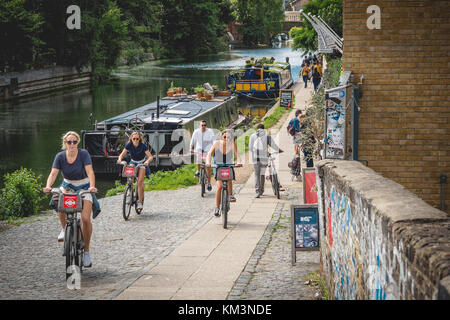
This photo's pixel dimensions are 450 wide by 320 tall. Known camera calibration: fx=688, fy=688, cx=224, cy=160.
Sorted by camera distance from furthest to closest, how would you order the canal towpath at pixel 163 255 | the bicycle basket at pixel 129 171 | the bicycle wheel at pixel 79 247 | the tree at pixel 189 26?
the tree at pixel 189 26 → the bicycle basket at pixel 129 171 → the bicycle wheel at pixel 79 247 → the canal towpath at pixel 163 255

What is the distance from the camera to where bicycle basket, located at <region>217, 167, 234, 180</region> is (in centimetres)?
1099

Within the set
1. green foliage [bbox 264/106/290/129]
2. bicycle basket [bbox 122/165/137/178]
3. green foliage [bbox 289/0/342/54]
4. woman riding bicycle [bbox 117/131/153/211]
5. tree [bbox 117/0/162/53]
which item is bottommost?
green foliage [bbox 264/106/290/129]

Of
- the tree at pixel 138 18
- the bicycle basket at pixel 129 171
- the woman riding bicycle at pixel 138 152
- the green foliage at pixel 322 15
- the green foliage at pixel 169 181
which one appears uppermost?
the tree at pixel 138 18

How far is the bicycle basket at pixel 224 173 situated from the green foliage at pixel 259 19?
10566cm

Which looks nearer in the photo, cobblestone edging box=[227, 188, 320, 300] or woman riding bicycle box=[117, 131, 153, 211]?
cobblestone edging box=[227, 188, 320, 300]

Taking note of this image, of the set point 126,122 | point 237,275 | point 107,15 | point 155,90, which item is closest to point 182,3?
point 107,15

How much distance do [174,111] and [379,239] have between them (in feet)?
74.4

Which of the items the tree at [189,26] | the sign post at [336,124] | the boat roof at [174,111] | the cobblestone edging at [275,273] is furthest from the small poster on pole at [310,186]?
the tree at [189,26]

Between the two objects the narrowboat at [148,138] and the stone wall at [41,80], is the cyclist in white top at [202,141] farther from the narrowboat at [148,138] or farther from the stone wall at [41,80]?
the stone wall at [41,80]

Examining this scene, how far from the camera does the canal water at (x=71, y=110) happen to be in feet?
91.4

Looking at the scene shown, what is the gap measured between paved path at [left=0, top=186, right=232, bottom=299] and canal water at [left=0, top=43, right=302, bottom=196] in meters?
8.71

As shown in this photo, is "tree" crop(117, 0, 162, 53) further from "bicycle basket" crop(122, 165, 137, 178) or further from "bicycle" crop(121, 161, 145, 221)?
"bicycle basket" crop(122, 165, 137, 178)

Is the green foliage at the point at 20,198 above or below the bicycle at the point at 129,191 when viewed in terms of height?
below

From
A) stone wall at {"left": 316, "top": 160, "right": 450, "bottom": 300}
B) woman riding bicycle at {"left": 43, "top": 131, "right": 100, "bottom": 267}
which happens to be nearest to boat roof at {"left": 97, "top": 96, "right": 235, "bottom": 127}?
woman riding bicycle at {"left": 43, "top": 131, "right": 100, "bottom": 267}
